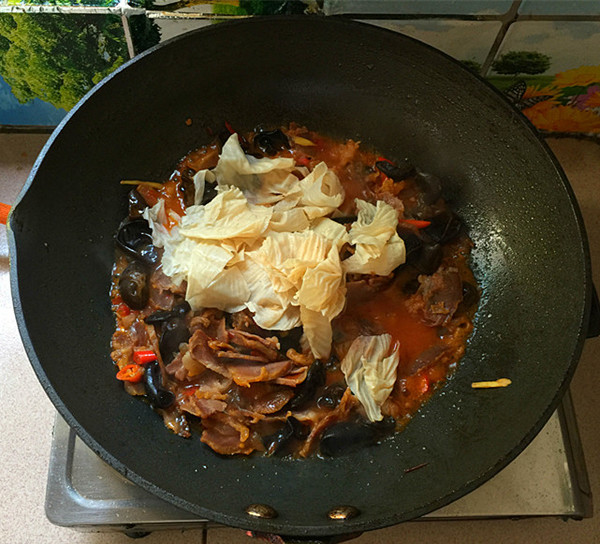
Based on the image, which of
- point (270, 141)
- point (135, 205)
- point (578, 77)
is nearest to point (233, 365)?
point (135, 205)

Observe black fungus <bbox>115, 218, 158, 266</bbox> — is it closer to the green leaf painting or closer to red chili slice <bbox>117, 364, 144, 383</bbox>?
red chili slice <bbox>117, 364, 144, 383</bbox>

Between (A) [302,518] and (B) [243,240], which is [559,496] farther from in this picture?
(B) [243,240]

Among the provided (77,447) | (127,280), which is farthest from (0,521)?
(127,280)

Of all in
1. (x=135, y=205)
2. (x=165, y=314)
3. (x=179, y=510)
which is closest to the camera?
(x=179, y=510)

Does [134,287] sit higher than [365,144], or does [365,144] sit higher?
[365,144]

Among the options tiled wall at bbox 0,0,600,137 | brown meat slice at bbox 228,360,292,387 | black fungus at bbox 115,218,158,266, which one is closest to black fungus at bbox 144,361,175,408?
brown meat slice at bbox 228,360,292,387

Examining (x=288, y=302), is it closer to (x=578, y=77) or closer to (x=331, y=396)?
(x=331, y=396)

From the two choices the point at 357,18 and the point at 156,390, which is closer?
the point at 156,390
